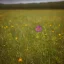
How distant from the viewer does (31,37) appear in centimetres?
110

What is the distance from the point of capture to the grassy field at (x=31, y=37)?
38.8 inches

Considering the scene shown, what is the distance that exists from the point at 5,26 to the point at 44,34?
0.36 m

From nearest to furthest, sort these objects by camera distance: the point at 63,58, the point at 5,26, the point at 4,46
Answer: the point at 63,58
the point at 4,46
the point at 5,26

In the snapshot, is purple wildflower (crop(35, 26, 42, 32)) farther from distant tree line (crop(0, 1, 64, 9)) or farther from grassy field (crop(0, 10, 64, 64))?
distant tree line (crop(0, 1, 64, 9))

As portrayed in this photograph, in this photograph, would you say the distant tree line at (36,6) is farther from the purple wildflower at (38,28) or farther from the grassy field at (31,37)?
the purple wildflower at (38,28)

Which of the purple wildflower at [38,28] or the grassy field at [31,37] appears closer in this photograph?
the grassy field at [31,37]

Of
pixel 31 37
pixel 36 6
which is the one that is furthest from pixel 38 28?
pixel 36 6

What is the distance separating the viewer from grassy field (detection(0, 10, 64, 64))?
99 centimetres

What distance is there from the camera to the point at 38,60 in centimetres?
97

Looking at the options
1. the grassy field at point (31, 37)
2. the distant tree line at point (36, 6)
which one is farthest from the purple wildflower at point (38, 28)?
the distant tree line at point (36, 6)

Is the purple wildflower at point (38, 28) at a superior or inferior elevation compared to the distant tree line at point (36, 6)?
inferior

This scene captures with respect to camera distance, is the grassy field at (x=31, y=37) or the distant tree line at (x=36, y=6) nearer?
the grassy field at (x=31, y=37)

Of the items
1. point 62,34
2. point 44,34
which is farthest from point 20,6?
Result: point 62,34

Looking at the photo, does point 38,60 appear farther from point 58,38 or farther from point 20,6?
point 20,6
